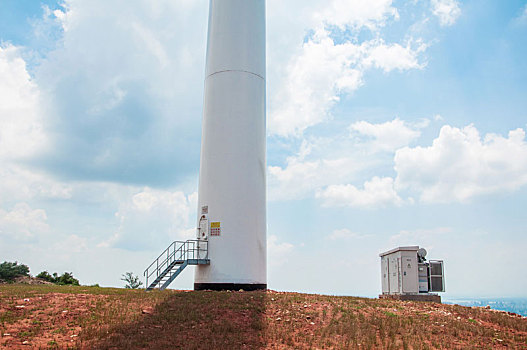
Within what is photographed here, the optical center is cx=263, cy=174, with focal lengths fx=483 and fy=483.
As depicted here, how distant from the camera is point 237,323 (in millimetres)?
15859

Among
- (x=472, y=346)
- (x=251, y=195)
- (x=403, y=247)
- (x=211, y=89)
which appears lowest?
(x=472, y=346)

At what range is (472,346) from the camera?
1477cm

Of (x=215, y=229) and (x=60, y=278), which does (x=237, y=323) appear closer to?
(x=215, y=229)

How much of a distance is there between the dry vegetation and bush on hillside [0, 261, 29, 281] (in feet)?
59.7

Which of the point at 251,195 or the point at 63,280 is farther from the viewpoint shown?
the point at 63,280

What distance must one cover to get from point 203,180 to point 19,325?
12.3m

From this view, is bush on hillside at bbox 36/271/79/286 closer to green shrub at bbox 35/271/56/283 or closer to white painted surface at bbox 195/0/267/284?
green shrub at bbox 35/271/56/283

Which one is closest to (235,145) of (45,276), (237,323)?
(237,323)

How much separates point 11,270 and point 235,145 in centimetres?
2231

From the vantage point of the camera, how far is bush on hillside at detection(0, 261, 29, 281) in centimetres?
3556

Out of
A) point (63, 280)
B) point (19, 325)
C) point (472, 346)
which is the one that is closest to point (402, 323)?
point (472, 346)

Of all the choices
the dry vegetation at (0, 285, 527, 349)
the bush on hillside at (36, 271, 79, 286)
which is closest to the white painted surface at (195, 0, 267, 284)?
the dry vegetation at (0, 285, 527, 349)

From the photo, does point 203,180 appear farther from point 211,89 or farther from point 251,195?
point 211,89

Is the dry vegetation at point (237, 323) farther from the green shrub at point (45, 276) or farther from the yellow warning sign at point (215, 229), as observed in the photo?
the green shrub at point (45, 276)
